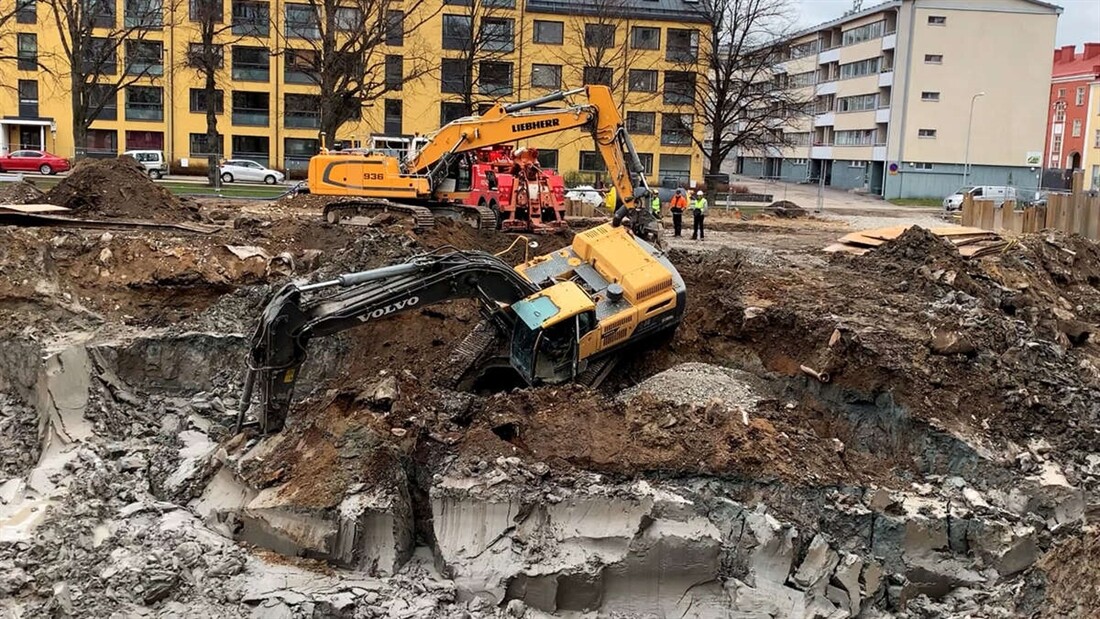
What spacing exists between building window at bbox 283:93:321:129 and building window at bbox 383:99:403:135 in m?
3.62

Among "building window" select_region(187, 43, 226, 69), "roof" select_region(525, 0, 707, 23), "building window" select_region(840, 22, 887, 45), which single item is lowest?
"building window" select_region(187, 43, 226, 69)

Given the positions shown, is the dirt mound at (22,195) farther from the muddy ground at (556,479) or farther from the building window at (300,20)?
the building window at (300,20)

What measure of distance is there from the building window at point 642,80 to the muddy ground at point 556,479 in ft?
133

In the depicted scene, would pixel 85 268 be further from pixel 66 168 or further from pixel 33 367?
pixel 66 168

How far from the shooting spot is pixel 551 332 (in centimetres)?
955

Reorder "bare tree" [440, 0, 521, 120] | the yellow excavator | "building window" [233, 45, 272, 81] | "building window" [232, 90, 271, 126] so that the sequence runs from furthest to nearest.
Result: "building window" [232, 90, 271, 126], "building window" [233, 45, 272, 81], "bare tree" [440, 0, 521, 120], the yellow excavator

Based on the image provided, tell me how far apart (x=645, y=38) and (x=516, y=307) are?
44.3 meters

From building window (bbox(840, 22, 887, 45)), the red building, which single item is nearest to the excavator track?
A: building window (bbox(840, 22, 887, 45))

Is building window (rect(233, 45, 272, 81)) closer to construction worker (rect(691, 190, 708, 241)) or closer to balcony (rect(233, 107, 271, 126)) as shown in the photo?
balcony (rect(233, 107, 271, 126))

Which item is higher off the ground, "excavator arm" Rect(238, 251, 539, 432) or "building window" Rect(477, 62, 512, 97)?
"building window" Rect(477, 62, 512, 97)

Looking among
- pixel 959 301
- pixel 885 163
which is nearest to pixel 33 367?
pixel 959 301

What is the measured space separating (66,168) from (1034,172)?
2014 inches

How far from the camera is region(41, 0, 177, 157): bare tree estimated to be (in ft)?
107

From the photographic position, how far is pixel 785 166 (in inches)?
2874
